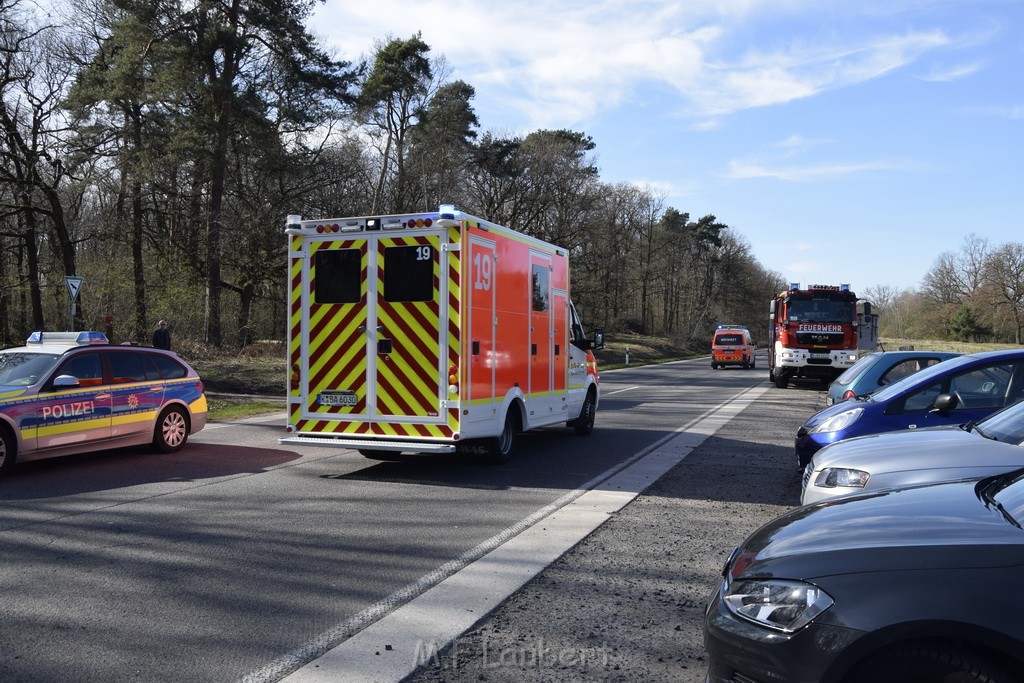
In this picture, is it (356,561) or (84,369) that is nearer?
(356,561)

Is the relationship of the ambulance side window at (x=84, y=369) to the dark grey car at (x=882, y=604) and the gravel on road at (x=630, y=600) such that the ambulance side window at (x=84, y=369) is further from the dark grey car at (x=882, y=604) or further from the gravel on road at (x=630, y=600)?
the dark grey car at (x=882, y=604)

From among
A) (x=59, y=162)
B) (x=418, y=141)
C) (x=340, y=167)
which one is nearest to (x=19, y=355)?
(x=59, y=162)

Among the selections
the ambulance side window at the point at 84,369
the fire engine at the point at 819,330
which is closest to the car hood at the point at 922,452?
the ambulance side window at the point at 84,369

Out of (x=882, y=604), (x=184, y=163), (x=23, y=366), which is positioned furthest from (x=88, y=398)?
(x=184, y=163)

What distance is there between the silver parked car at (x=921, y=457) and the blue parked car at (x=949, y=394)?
6.93 ft

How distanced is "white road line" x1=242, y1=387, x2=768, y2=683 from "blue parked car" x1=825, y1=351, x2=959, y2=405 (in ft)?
16.8

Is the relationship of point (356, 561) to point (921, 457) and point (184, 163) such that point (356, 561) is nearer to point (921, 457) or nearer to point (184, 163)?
point (921, 457)

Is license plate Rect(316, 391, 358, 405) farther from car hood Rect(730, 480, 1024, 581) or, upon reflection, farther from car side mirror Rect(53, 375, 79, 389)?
car hood Rect(730, 480, 1024, 581)

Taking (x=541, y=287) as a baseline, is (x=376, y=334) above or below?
below

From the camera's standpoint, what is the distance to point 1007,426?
5.79 metres

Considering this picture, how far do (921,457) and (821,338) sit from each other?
870 inches

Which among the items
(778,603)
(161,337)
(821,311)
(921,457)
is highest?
(821,311)

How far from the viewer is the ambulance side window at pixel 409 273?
9609mm

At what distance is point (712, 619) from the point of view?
310cm
